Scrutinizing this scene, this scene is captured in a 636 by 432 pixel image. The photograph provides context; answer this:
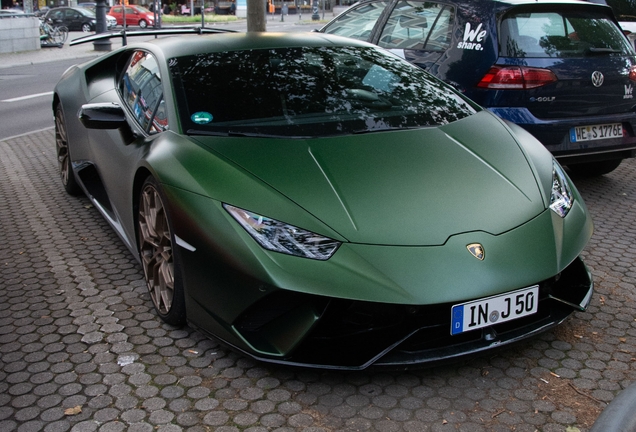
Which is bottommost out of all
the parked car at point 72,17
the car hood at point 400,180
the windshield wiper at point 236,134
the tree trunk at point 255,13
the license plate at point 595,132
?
the parked car at point 72,17

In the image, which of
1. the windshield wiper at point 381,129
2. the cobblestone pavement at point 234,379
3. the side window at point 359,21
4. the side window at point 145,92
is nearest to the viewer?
the cobblestone pavement at point 234,379

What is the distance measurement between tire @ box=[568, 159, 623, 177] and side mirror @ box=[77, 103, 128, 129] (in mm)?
4277

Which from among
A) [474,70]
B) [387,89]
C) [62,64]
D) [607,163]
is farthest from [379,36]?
[62,64]

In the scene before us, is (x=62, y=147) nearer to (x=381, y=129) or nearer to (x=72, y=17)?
(x=381, y=129)

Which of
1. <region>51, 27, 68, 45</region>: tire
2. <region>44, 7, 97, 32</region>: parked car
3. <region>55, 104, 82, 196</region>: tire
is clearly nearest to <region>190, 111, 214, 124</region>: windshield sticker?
<region>55, 104, 82, 196</region>: tire

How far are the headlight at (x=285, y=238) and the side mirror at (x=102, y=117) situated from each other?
4.48ft

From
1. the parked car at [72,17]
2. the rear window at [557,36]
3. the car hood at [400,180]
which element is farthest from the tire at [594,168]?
the parked car at [72,17]

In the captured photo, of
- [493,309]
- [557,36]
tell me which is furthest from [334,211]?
[557,36]

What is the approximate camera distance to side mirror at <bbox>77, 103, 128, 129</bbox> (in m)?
4.05

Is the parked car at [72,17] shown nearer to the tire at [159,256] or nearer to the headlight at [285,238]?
the tire at [159,256]

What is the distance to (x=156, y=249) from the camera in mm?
3701

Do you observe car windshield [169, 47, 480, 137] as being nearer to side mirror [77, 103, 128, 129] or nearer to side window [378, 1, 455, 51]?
side mirror [77, 103, 128, 129]

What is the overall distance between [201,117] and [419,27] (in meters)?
3.25

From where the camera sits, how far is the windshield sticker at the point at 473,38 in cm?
564
